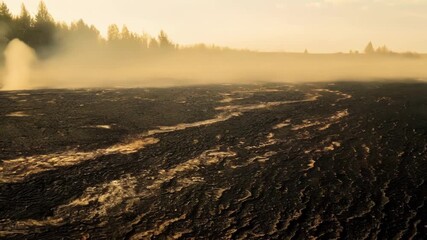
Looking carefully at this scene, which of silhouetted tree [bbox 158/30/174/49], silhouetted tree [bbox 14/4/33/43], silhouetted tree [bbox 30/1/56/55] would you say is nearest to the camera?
silhouetted tree [bbox 14/4/33/43]

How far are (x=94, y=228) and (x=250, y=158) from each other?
4744mm

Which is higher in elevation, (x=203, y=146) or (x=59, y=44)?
(x=59, y=44)

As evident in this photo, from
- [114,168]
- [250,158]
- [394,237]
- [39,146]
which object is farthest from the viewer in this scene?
[39,146]

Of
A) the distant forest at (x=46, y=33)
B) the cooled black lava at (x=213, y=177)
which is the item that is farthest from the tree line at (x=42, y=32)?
the cooled black lava at (x=213, y=177)

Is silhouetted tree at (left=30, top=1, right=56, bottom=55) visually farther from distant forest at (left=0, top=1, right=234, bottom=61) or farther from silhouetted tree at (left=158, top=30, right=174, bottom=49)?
silhouetted tree at (left=158, top=30, right=174, bottom=49)

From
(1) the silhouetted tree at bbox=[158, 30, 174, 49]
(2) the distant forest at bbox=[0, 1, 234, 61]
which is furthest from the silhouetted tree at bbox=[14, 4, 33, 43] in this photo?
(1) the silhouetted tree at bbox=[158, 30, 174, 49]

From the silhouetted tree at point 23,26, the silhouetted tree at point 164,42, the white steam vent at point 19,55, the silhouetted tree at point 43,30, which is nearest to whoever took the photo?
the white steam vent at point 19,55

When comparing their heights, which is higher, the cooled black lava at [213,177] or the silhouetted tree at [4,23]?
the silhouetted tree at [4,23]

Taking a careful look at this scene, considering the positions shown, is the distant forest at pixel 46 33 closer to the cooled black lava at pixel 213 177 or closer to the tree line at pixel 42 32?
the tree line at pixel 42 32

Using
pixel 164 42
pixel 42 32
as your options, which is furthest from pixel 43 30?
pixel 164 42

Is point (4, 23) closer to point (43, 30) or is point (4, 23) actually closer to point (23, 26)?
point (23, 26)

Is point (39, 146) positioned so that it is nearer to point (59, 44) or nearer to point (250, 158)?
point (250, 158)

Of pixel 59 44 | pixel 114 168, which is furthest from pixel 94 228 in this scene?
pixel 59 44

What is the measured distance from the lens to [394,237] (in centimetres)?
545
